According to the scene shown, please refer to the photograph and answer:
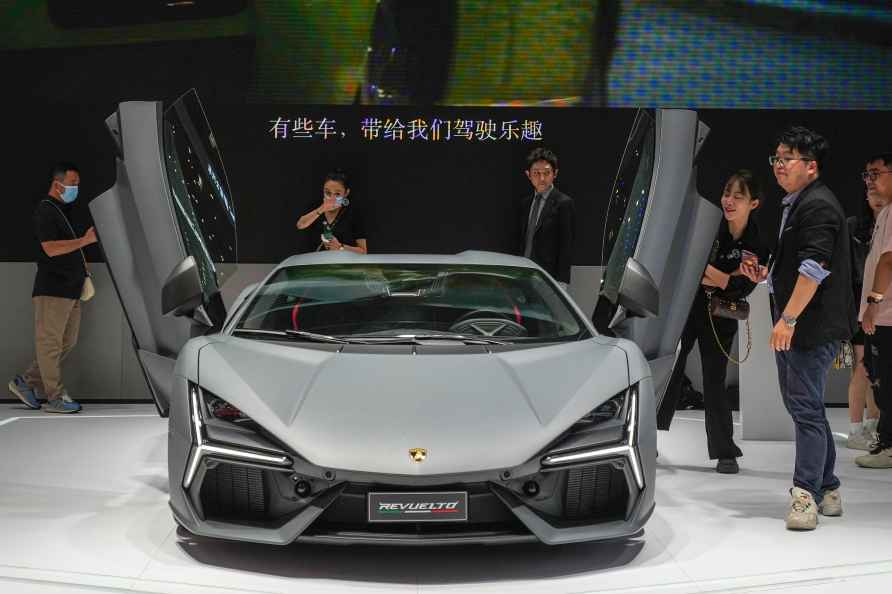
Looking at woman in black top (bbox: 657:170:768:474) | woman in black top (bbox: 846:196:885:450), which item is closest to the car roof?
woman in black top (bbox: 657:170:768:474)

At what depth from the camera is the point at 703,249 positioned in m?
4.80

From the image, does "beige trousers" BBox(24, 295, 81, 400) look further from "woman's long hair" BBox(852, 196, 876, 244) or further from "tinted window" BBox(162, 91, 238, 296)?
"woman's long hair" BBox(852, 196, 876, 244)

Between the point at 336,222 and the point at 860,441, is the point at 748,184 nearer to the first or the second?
the point at 860,441

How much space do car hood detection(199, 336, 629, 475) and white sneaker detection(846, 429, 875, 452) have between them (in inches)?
122

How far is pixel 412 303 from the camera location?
4.41 metres

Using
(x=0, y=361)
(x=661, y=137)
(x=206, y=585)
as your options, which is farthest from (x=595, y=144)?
(x=206, y=585)

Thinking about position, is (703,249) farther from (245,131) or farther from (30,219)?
(30,219)

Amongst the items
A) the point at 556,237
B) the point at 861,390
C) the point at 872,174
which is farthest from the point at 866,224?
the point at 556,237

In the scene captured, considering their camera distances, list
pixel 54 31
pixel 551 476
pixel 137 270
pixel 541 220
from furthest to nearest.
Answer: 1. pixel 54 31
2. pixel 541 220
3. pixel 137 270
4. pixel 551 476

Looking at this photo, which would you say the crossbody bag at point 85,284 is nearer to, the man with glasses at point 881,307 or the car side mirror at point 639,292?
the car side mirror at point 639,292

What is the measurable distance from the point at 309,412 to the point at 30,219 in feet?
18.2

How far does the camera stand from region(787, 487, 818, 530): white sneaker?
13.5 ft

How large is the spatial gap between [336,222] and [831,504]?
14.1 ft

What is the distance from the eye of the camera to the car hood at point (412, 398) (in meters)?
3.22
